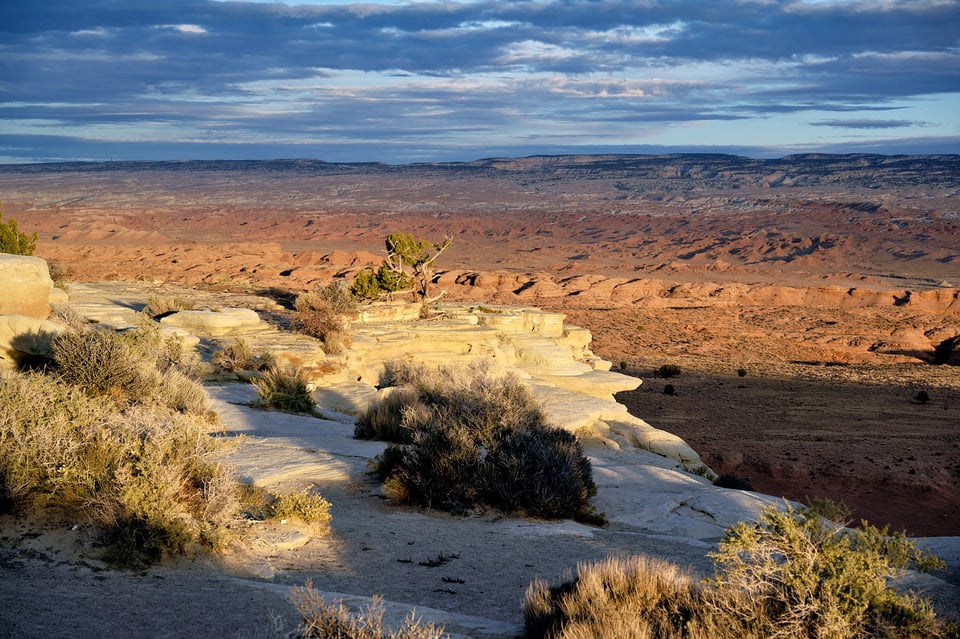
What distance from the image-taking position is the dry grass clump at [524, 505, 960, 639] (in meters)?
4.01

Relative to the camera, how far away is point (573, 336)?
22.4 metres

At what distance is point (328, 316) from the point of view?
57.1 ft

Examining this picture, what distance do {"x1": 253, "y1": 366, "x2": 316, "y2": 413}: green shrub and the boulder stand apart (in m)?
3.00

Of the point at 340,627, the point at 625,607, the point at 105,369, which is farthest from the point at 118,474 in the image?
the point at 105,369

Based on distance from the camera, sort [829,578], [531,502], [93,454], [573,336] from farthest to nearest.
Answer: [573,336] < [531,502] < [93,454] < [829,578]

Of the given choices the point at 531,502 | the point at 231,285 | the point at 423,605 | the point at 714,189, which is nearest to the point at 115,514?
the point at 423,605

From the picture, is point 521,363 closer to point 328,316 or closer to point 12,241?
point 328,316

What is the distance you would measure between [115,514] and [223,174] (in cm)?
12884

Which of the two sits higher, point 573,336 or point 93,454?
point 93,454

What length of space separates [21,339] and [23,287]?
1.59 m

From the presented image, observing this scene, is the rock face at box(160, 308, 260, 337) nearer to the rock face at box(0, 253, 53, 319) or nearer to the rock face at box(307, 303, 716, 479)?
the rock face at box(307, 303, 716, 479)

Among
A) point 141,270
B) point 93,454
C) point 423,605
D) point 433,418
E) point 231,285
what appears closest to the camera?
point 423,605

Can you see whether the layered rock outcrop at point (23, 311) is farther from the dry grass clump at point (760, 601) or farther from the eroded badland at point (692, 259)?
the eroded badland at point (692, 259)

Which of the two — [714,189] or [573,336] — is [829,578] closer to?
[573,336]
